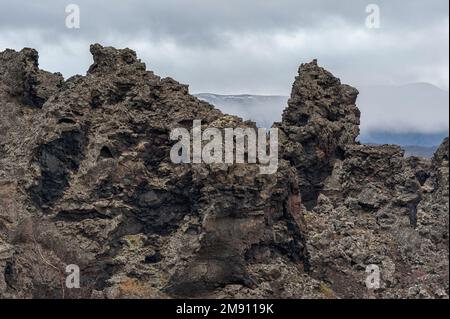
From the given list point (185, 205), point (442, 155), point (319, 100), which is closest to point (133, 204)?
point (185, 205)

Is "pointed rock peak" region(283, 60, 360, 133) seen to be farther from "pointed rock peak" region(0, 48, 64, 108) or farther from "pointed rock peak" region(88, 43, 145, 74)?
"pointed rock peak" region(0, 48, 64, 108)

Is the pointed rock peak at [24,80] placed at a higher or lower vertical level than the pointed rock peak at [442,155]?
higher

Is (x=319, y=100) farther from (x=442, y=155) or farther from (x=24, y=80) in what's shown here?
(x=24, y=80)

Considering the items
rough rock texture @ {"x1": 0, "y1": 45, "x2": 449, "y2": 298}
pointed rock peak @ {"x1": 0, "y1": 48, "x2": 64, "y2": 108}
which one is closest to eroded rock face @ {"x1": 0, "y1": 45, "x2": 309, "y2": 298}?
rough rock texture @ {"x1": 0, "y1": 45, "x2": 449, "y2": 298}

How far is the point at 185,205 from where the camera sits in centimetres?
7125

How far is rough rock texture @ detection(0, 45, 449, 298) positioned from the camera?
63844 millimetres

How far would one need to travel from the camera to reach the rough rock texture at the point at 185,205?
209ft

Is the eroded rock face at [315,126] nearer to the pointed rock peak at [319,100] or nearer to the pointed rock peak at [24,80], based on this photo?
the pointed rock peak at [319,100]

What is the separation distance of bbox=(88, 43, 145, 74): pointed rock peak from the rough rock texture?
0.16 m

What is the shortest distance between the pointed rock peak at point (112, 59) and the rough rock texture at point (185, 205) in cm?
16

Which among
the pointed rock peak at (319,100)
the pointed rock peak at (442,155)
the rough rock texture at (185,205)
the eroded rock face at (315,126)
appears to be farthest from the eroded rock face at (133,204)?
the pointed rock peak at (442,155)
